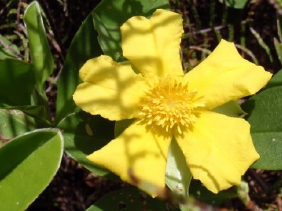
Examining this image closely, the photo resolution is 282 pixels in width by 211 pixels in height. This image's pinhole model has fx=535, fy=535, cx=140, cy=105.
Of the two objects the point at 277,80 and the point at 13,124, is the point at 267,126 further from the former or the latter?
the point at 13,124

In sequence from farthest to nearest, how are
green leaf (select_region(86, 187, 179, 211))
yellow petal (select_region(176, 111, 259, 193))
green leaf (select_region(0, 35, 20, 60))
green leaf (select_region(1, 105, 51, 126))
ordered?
green leaf (select_region(0, 35, 20, 60)) → green leaf (select_region(86, 187, 179, 211)) → green leaf (select_region(1, 105, 51, 126)) → yellow petal (select_region(176, 111, 259, 193))

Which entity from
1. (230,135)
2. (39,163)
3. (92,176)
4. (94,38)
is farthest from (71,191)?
(230,135)

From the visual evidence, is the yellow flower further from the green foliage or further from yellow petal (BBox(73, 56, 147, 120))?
the green foliage

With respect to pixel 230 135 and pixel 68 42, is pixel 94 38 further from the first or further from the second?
pixel 230 135

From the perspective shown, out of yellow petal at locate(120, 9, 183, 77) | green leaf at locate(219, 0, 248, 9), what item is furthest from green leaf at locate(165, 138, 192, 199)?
green leaf at locate(219, 0, 248, 9)

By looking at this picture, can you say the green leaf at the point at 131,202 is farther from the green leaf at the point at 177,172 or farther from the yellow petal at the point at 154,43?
the yellow petal at the point at 154,43

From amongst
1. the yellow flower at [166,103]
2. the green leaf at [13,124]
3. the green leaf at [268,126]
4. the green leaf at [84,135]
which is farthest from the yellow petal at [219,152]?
the green leaf at [13,124]

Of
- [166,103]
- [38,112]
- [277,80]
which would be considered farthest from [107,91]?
[277,80]
